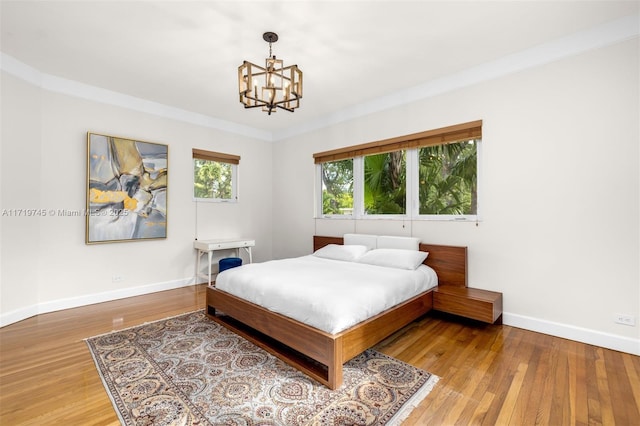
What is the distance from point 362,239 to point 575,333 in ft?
7.69

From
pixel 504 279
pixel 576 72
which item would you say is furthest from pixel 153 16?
pixel 504 279

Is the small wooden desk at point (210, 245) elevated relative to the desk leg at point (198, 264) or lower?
elevated

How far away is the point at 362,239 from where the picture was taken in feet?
13.4

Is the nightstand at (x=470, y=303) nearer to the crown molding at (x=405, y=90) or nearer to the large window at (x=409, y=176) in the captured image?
the large window at (x=409, y=176)

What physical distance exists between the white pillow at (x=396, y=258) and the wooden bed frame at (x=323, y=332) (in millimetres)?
298

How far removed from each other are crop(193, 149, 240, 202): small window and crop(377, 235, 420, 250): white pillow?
2716mm

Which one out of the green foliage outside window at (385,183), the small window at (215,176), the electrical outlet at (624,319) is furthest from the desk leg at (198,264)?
the electrical outlet at (624,319)

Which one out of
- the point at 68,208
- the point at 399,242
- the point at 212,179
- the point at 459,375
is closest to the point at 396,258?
the point at 399,242

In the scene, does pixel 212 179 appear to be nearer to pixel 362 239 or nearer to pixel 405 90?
pixel 362 239

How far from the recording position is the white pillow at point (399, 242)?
3557mm

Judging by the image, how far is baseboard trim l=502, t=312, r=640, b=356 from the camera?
7.90ft

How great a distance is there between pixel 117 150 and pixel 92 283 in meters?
1.72

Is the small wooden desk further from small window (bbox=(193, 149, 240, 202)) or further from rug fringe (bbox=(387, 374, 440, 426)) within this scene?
rug fringe (bbox=(387, 374, 440, 426))

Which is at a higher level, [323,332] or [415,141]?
[415,141]
